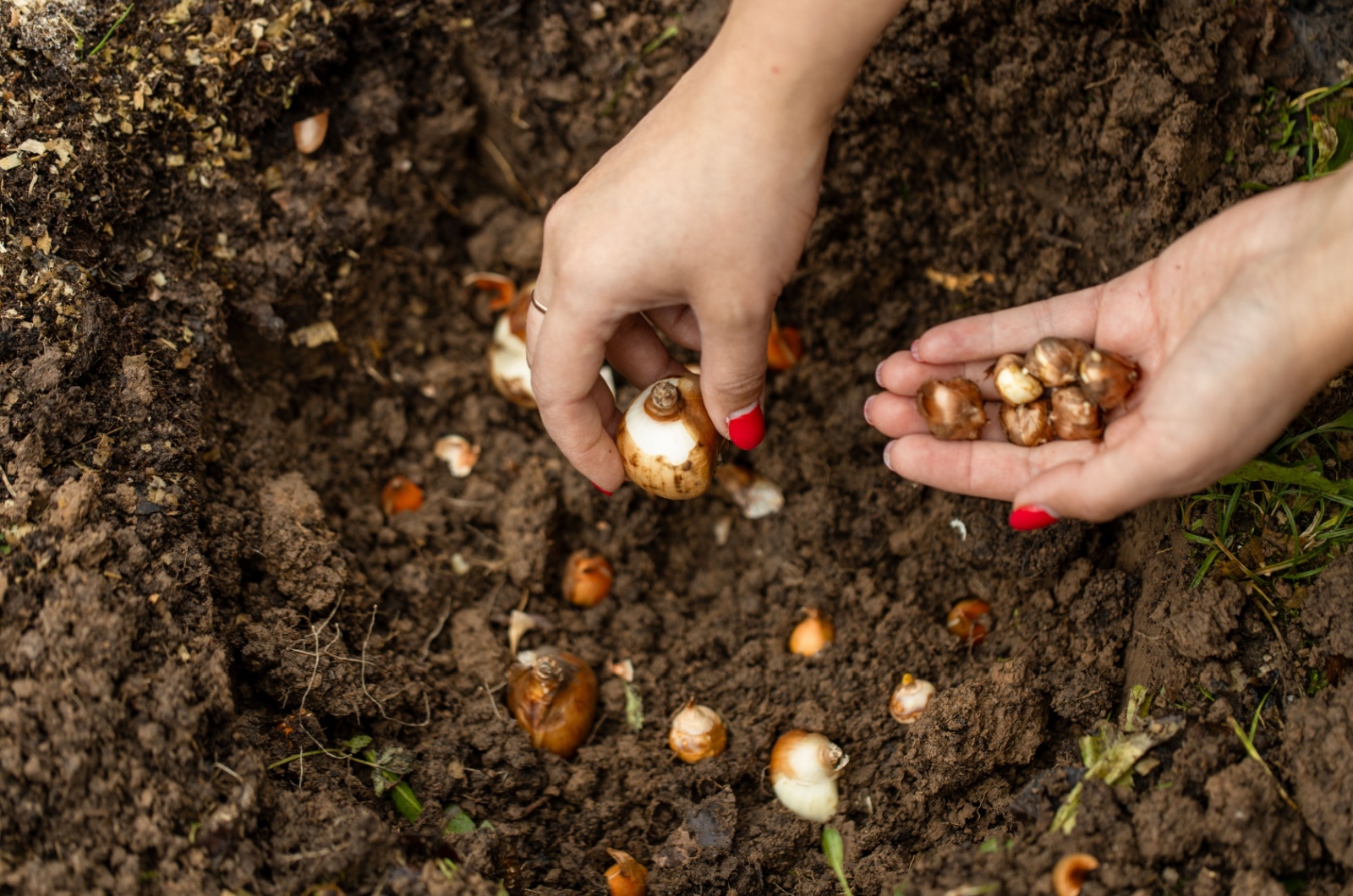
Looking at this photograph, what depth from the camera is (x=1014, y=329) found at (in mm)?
2600

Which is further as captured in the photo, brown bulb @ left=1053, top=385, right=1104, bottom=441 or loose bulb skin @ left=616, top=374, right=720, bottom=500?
loose bulb skin @ left=616, top=374, right=720, bottom=500

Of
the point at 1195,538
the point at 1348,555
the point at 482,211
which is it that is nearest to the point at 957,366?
the point at 1195,538

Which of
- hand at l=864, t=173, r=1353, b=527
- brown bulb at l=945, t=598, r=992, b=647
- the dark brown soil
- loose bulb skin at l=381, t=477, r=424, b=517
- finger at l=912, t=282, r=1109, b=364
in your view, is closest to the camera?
hand at l=864, t=173, r=1353, b=527

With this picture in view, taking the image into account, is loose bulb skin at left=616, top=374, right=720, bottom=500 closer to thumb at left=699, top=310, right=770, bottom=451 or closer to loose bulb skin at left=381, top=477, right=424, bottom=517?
thumb at left=699, top=310, right=770, bottom=451

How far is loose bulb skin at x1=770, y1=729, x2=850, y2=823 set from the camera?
8.52 feet

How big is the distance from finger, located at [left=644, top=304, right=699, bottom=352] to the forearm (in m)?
0.66

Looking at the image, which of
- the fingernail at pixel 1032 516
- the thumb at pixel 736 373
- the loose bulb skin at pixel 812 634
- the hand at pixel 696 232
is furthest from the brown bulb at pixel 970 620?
the hand at pixel 696 232

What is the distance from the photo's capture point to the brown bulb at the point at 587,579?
314cm

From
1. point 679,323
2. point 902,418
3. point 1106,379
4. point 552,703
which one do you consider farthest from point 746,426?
point 552,703

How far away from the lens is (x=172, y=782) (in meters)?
2.10

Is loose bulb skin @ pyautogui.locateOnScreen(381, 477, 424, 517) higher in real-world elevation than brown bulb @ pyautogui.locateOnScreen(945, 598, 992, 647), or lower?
higher

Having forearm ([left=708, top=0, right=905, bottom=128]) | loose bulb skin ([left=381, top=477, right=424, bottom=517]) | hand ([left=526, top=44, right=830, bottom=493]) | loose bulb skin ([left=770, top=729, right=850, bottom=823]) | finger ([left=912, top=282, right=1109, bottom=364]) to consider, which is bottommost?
loose bulb skin ([left=770, top=729, right=850, bottom=823])

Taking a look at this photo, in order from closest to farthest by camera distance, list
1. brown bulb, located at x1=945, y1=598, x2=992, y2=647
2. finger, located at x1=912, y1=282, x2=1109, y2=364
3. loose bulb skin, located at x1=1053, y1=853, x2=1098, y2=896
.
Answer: loose bulb skin, located at x1=1053, y1=853, x2=1098, y2=896
finger, located at x1=912, y1=282, x2=1109, y2=364
brown bulb, located at x1=945, y1=598, x2=992, y2=647

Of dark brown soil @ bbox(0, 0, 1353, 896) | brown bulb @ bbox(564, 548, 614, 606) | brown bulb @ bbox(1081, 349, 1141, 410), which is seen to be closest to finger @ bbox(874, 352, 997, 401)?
brown bulb @ bbox(1081, 349, 1141, 410)
